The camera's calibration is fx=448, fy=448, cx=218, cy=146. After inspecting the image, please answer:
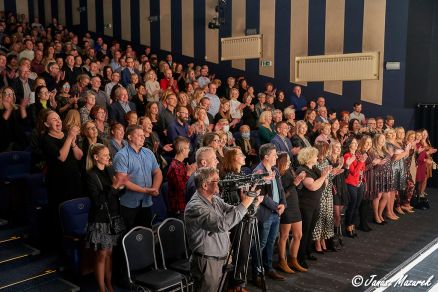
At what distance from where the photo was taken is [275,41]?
8.86 metres

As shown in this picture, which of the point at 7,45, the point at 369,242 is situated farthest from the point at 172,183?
the point at 7,45

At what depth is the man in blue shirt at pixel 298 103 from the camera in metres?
7.96

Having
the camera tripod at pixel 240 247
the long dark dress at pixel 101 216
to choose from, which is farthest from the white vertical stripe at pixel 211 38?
the camera tripod at pixel 240 247

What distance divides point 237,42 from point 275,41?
870 mm

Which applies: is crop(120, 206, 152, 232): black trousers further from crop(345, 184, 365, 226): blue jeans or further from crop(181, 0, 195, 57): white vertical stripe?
crop(181, 0, 195, 57): white vertical stripe

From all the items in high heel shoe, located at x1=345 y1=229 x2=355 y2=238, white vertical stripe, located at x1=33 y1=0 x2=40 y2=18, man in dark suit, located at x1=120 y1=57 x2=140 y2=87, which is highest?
white vertical stripe, located at x1=33 y1=0 x2=40 y2=18

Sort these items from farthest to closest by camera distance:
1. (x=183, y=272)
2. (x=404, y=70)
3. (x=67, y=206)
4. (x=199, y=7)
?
1. (x=199, y=7)
2. (x=404, y=70)
3. (x=67, y=206)
4. (x=183, y=272)

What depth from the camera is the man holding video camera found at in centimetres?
→ 365

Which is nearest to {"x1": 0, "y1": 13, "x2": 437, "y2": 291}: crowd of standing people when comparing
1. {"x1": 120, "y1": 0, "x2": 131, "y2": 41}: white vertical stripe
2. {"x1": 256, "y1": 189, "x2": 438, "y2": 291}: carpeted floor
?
{"x1": 256, "y1": 189, "x2": 438, "y2": 291}: carpeted floor

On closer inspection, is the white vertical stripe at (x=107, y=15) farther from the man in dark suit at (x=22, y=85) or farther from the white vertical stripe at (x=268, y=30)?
the man in dark suit at (x=22, y=85)

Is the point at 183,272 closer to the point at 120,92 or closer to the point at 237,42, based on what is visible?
the point at 120,92

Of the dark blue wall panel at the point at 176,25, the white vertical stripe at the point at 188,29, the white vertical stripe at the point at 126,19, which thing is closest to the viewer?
the white vertical stripe at the point at 188,29

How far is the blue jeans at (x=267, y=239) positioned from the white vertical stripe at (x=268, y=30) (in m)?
5.62

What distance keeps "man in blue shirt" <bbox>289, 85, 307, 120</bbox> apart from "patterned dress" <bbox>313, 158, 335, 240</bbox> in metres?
3.64
